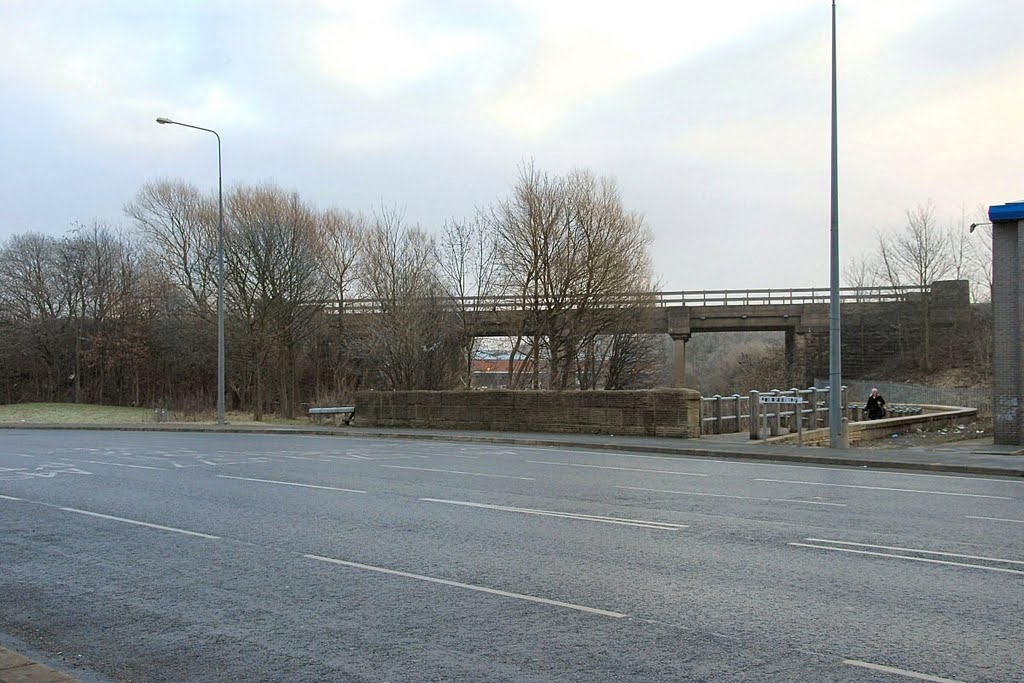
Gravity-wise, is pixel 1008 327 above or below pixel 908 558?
above

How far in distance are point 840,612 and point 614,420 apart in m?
20.5

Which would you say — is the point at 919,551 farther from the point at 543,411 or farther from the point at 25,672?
the point at 543,411

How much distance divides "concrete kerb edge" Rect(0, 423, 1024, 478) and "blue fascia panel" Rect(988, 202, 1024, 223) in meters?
8.29

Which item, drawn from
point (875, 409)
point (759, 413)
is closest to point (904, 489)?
point (759, 413)

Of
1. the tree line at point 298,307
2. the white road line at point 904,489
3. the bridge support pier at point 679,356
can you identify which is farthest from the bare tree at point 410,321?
the white road line at point 904,489

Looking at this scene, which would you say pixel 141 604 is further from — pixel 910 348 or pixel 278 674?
pixel 910 348

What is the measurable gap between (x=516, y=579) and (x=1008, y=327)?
2007 cm

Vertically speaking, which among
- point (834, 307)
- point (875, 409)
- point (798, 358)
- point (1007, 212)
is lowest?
point (875, 409)

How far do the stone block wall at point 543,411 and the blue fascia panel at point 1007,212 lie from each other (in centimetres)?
887

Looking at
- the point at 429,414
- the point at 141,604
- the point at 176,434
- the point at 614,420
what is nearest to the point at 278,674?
the point at 141,604

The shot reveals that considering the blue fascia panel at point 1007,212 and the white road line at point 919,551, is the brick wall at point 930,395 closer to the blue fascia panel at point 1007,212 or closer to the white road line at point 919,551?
the blue fascia panel at point 1007,212

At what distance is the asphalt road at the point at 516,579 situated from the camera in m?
5.90

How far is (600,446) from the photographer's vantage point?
24.2m

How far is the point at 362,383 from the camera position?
49.7 m
